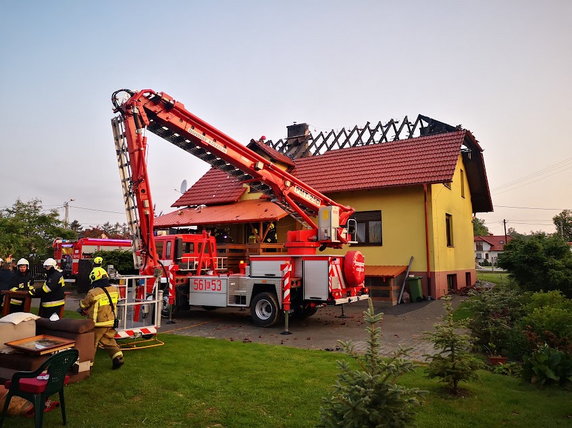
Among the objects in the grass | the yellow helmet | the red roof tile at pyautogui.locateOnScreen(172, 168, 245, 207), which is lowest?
the grass

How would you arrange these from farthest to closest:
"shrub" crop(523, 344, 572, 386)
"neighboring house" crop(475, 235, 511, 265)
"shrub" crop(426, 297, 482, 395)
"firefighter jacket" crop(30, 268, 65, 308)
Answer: "neighboring house" crop(475, 235, 511, 265) → "firefighter jacket" crop(30, 268, 65, 308) → "shrub" crop(523, 344, 572, 386) → "shrub" crop(426, 297, 482, 395)

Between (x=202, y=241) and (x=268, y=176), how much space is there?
133 inches

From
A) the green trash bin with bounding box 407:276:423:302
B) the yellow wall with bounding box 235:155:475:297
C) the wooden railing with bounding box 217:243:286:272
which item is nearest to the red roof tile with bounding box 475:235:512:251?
the yellow wall with bounding box 235:155:475:297

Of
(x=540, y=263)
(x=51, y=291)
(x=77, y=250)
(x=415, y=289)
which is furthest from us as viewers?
(x=77, y=250)

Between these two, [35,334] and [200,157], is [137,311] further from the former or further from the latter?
[200,157]

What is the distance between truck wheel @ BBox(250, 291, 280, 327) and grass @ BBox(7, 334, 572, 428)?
12.1ft

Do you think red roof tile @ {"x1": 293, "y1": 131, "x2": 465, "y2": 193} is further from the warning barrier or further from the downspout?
the warning barrier

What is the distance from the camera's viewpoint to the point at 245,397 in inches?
231

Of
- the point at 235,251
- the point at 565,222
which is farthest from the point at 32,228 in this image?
the point at 565,222

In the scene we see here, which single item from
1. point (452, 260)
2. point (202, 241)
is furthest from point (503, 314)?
point (452, 260)

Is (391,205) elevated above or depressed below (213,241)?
above

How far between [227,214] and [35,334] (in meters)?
13.6

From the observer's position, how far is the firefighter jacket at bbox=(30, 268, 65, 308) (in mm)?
8078

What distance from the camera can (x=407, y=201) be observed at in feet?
56.6
